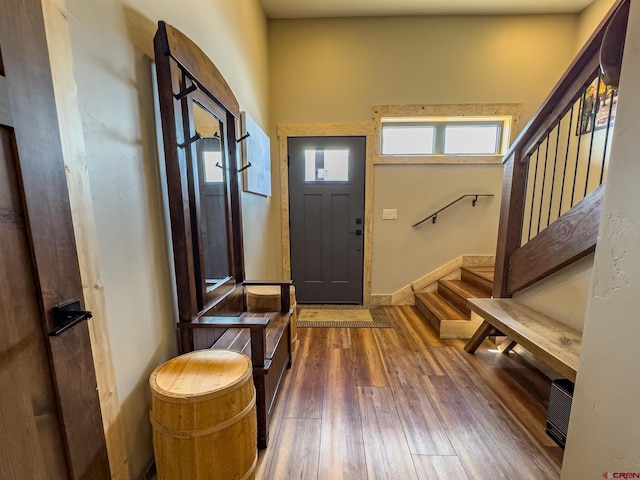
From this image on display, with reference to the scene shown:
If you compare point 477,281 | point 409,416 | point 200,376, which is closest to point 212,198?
point 200,376

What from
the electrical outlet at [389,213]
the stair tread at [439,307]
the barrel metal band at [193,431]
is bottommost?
the stair tread at [439,307]

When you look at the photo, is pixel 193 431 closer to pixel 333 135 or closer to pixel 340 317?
pixel 340 317

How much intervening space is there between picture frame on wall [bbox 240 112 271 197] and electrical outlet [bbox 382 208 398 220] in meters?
1.46

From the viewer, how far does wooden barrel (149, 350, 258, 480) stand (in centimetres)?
94

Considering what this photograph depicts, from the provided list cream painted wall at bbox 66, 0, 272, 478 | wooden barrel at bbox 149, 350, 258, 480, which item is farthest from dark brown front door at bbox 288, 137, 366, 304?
wooden barrel at bbox 149, 350, 258, 480

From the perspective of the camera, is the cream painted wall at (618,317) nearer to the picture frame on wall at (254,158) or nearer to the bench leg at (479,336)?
the bench leg at (479,336)

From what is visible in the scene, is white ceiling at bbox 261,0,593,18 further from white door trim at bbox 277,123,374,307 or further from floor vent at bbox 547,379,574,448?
floor vent at bbox 547,379,574,448

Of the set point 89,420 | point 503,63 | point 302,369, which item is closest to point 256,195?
point 302,369

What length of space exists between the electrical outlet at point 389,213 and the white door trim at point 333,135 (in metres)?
0.17

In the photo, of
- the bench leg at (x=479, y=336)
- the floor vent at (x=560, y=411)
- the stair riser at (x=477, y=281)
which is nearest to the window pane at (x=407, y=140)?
the stair riser at (x=477, y=281)

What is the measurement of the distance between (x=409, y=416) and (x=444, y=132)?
3116mm

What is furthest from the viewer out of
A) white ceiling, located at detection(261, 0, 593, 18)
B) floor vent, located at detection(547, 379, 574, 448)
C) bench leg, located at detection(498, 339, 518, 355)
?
white ceiling, located at detection(261, 0, 593, 18)

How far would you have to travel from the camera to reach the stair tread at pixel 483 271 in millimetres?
2979

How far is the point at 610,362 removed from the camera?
0.91 m
